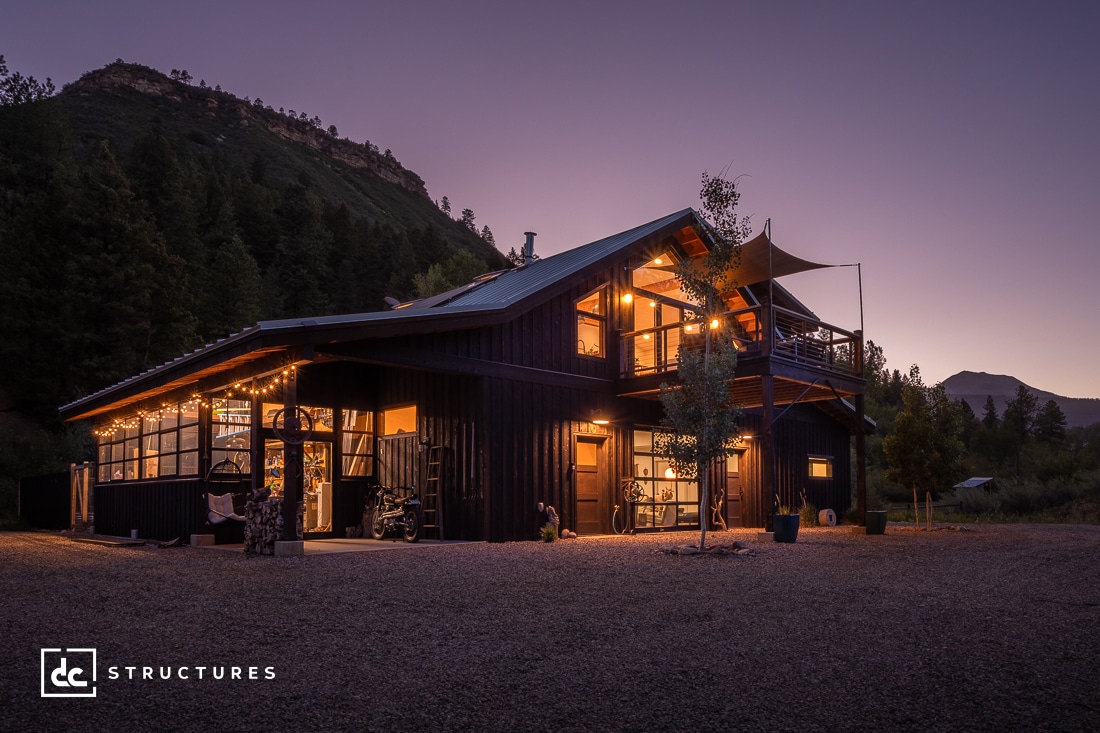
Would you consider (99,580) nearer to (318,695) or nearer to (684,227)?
(318,695)

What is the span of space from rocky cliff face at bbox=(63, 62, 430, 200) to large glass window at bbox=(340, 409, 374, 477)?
11827 cm

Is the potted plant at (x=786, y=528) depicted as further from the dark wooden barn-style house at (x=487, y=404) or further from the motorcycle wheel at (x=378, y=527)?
the motorcycle wheel at (x=378, y=527)

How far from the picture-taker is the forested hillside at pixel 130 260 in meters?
34.4

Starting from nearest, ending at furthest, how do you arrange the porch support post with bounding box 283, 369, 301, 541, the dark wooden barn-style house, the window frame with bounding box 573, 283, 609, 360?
the porch support post with bounding box 283, 369, 301, 541 < the dark wooden barn-style house < the window frame with bounding box 573, 283, 609, 360

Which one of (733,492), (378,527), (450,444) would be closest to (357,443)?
(378,527)

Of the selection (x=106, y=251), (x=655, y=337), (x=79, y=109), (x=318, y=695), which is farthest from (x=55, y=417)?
(x=79, y=109)

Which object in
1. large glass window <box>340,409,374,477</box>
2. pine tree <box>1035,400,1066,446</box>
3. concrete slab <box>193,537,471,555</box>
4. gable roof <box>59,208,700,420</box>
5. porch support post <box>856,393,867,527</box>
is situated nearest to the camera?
gable roof <box>59,208,700,420</box>

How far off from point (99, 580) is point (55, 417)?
3008 cm

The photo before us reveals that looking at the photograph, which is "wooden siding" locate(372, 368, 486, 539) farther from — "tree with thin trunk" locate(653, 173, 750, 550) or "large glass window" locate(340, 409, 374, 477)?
"tree with thin trunk" locate(653, 173, 750, 550)

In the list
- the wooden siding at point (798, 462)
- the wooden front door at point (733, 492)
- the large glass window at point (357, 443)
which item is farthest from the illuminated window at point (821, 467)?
the large glass window at point (357, 443)

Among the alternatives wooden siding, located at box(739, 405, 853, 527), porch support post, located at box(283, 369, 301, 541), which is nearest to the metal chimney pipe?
wooden siding, located at box(739, 405, 853, 527)

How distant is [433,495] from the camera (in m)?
15.1

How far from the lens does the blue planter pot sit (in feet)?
45.3

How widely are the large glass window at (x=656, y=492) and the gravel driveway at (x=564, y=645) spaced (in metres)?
6.96
